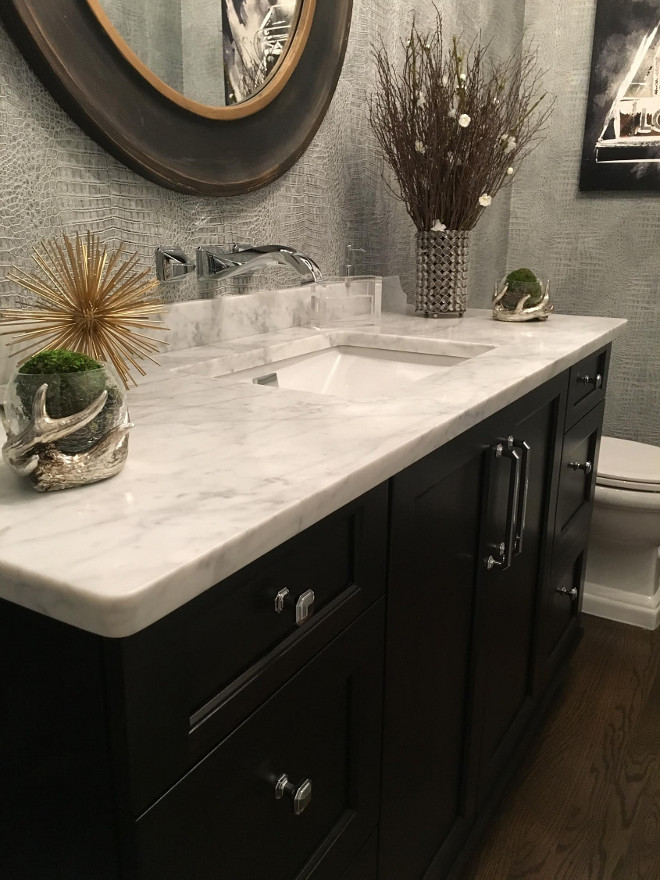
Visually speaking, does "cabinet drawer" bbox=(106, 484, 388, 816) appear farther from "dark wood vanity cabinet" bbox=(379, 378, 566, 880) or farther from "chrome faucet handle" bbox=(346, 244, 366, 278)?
"chrome faucet handle" bbox=(346, 244, 366, 278)

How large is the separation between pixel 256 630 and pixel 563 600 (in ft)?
4.05

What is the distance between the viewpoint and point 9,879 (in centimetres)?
61

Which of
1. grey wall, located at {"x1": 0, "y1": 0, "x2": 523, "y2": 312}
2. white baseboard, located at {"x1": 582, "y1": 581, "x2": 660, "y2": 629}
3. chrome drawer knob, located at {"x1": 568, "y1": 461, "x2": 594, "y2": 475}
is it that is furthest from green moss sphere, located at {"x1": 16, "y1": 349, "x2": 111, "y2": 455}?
white baseboard, located at {"x1": 582, "y1": 581, "x2": 660, "y2": 629}

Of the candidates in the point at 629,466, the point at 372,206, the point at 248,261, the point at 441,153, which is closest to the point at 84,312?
the point at 248,261

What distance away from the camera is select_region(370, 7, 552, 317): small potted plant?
1.56 m

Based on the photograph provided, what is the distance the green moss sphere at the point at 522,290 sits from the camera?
1614 millimetres

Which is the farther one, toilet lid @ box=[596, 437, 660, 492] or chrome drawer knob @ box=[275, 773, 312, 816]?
toilet lid @ box=[596, 437, 660, 492]

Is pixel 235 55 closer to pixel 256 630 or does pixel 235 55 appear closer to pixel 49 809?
pixel 256 630

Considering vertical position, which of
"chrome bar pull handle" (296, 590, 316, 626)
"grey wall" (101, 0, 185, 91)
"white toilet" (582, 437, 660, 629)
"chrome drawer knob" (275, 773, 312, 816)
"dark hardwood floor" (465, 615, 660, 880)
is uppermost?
"grey wall" (101, 0, 185, 91)

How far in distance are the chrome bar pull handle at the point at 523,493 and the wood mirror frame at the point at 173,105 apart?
2.18 feet

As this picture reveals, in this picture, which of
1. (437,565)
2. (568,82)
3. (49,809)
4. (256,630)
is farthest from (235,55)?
(568,82)

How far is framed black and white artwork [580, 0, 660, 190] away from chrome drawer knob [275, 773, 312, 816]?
2244 mm

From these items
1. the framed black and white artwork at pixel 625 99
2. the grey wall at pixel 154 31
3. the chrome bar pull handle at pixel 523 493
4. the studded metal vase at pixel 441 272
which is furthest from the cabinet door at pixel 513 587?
the framed black and white artwork at pixel 625 99

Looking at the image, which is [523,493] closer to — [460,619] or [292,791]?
[460,619]
